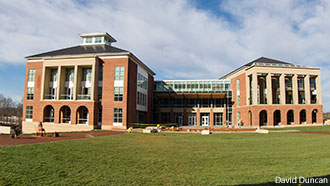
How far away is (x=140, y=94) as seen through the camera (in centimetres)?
4638

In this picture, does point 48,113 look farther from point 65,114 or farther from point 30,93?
point 30,93

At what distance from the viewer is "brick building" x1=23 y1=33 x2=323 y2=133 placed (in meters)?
39.0

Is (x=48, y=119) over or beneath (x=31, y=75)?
beneath

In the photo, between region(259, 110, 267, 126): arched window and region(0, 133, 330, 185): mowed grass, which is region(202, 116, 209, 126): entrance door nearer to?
region(259, 110, 267, 126): arched window

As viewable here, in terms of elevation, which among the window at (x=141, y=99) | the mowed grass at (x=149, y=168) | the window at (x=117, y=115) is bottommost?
the mowed grass at (x=149, y=168)

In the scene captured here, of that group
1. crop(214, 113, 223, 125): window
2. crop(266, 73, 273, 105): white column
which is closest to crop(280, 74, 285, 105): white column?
crop(266, 73, 273, 105): white column

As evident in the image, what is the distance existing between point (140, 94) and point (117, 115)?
887 centimetres

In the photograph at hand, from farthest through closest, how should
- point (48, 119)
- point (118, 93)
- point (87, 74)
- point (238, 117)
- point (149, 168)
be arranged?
point (238, 117) < point (48, 119) < point (87, 74) < point (118, 93) < point (149, 168)

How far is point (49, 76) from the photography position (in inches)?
1683

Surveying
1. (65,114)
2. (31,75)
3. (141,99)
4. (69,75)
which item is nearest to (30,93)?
(31,75)

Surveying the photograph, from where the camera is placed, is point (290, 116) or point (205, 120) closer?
point (290, 116)

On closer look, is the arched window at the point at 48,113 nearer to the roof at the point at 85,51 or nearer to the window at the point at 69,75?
the window at the point at 69,75

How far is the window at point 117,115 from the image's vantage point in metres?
38.5

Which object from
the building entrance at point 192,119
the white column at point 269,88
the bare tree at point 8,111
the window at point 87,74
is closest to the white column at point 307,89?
the white column at point 269,88
